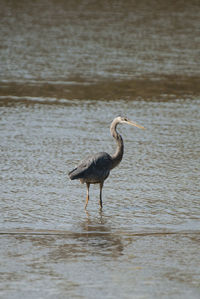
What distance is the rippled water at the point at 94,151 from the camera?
7.55 m

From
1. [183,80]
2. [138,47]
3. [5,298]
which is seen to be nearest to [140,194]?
[5,298]

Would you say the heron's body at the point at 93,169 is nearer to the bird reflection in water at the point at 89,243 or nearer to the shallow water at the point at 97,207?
the shallow water at the point at 97,207

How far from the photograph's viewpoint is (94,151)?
13.8 metres

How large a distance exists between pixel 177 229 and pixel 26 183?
3.23 meters

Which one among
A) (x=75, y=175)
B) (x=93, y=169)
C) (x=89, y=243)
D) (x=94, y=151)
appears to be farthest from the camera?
(x=94, y=151)

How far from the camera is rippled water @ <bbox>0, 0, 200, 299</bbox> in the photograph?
7.55m

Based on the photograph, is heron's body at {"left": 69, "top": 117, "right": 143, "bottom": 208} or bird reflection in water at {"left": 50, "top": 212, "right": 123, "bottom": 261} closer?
bird reflection in water at {"left": 50, "top": 212, "right": 123, "bottom": 261}

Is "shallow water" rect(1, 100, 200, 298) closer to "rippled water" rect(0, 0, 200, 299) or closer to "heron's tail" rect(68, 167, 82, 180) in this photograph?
"rippled water" rect(0, 0, 200, 299)

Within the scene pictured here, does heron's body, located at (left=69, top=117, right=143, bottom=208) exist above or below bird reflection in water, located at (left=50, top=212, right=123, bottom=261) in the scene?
above

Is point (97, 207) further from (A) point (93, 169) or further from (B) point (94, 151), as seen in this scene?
(B) point (94, 151)

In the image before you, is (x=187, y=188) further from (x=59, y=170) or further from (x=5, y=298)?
(x=5, y=298)

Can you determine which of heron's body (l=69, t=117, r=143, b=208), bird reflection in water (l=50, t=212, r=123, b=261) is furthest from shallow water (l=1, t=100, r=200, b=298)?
heron's body (l=69, t=117, r=143, b=208)

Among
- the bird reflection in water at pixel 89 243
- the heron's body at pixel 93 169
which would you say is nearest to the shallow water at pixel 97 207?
the bird reflection in water at pixel 89 243

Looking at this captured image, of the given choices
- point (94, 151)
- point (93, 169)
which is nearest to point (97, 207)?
point (93, 169)
